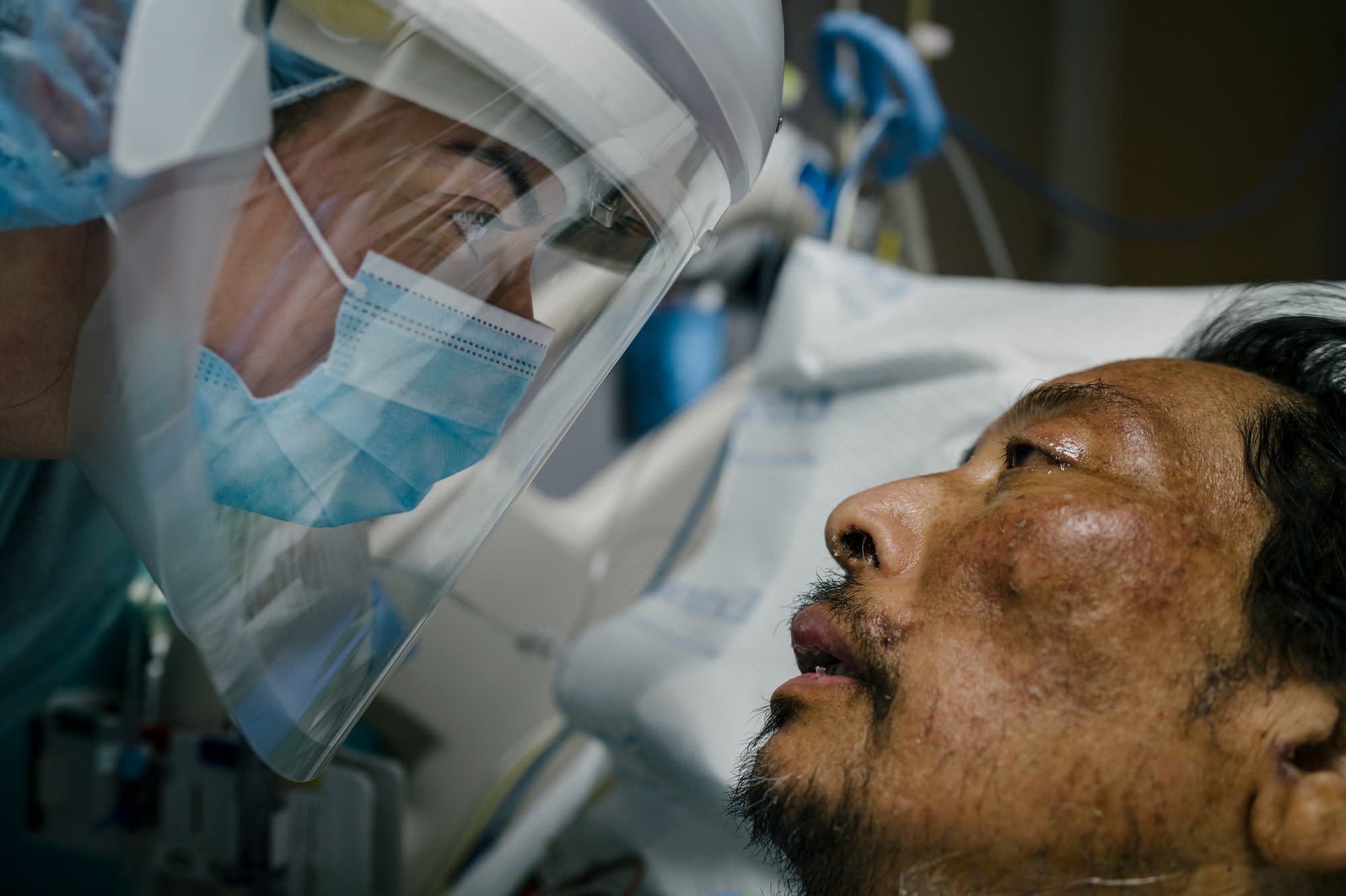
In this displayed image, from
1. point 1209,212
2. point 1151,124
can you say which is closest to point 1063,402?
point 1209,212

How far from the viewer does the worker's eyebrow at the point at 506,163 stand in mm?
598

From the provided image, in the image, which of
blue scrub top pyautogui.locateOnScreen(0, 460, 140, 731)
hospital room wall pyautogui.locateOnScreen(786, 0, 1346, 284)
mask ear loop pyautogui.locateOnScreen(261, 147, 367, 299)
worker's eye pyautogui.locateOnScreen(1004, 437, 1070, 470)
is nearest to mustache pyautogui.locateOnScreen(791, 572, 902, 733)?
worker's eye pyautogui.locateOnScreen(1004, 437, 1070, 470)

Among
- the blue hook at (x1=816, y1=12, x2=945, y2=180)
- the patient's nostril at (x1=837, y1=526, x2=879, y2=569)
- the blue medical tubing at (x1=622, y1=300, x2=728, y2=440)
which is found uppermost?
the blue hook at (x1=816, y1=12, x2=945, y2=180)

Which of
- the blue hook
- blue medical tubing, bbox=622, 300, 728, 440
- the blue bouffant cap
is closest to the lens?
the blue bouffant cap

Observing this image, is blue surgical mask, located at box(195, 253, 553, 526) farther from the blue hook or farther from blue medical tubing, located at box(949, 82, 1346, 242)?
blue medical tubing, located at box(949, 82, 1346, 242)

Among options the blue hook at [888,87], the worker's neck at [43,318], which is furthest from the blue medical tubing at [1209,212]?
the worker's neck at [43,318]

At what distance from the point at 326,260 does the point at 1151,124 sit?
3958 mm

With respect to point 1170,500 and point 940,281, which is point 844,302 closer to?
point 940,281

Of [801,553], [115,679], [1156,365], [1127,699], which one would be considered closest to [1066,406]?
[1156,365]

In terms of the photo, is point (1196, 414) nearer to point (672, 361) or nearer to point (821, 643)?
point (821, 643)

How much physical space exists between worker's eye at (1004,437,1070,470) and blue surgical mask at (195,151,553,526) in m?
0.38

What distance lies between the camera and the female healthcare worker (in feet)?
1.70

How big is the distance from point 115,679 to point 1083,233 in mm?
3637

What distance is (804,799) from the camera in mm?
678
